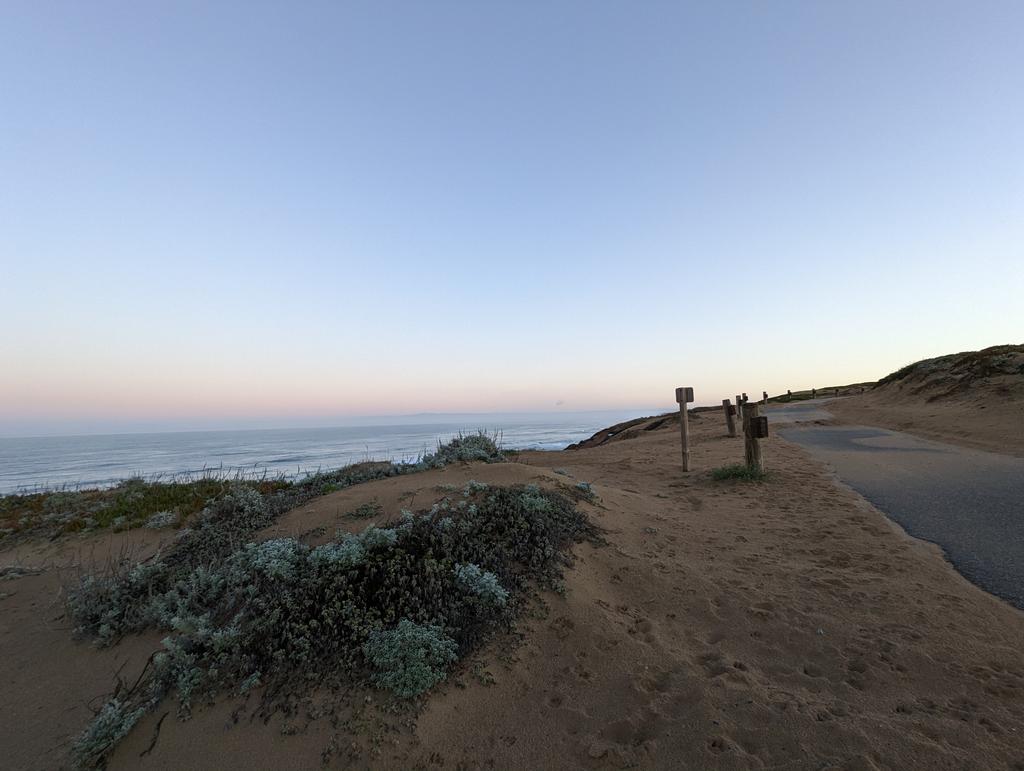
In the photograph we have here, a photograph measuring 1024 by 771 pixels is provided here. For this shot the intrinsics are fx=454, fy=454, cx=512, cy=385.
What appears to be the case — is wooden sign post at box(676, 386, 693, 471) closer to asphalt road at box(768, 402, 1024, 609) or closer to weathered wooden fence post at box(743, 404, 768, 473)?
weathered wooden fence post at box(743, 404, 768, 473)

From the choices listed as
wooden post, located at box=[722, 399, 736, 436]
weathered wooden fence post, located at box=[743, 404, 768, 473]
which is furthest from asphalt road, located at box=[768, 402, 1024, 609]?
wooden post, located at box=[722, 399, 736, 436]

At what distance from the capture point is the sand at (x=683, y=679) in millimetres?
2572

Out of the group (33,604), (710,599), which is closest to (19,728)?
(33,604)

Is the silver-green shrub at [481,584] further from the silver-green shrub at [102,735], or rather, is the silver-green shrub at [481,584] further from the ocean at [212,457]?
the ocean at [212,457]

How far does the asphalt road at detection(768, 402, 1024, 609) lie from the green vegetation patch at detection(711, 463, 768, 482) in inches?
61.3

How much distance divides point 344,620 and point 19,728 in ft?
7.13

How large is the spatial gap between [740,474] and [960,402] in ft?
48.5

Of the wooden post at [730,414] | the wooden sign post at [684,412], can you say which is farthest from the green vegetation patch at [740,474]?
the wooden post at [730,414]

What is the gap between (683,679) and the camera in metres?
3.13

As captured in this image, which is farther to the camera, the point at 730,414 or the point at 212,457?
the point at 212,457

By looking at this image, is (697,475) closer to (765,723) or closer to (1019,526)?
(1019,526)

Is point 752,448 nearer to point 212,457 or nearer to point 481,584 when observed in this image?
point 481,584

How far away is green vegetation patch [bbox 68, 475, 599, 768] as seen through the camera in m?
3.07

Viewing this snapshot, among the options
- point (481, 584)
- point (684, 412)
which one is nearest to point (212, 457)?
point (684, 412)
